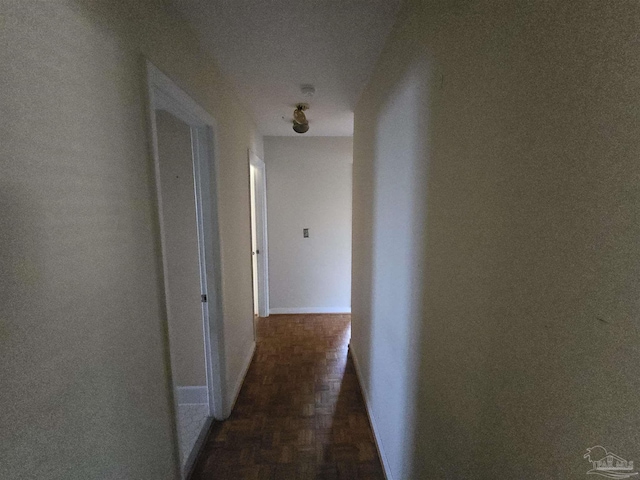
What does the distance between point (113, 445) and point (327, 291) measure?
3155 millimetres

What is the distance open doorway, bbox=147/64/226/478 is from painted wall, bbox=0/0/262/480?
0.60 meters

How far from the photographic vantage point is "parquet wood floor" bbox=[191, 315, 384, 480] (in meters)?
1.61

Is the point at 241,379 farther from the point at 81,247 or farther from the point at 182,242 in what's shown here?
the point at 81,247

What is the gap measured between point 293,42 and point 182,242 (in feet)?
4.67

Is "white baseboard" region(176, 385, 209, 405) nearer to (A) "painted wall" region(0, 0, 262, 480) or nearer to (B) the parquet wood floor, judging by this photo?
(B) the parquet wood floor

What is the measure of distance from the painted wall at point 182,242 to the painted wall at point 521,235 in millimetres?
1486

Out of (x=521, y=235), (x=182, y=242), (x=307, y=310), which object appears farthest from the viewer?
(x=307, y=310)

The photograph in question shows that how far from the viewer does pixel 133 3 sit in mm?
931

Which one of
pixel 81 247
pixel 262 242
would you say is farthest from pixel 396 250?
pixel 262 242

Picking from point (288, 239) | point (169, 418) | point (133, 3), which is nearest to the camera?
point (133, 3)

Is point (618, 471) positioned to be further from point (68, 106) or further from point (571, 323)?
point (68, 106)

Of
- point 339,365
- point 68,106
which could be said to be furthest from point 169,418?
point 339,365

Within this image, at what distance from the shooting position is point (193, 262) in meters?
2.01

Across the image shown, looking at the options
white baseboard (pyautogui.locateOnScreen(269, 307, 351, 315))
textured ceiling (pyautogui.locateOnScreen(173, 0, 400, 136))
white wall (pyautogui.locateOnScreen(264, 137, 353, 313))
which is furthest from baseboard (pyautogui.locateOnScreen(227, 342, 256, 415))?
textured ceiling (pyautogui.locateOnScreen(173, 0, 400, 136))
